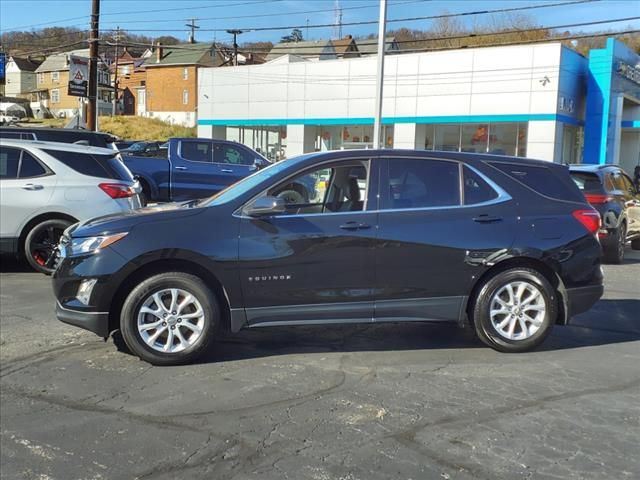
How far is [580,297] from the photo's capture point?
5.56 metres

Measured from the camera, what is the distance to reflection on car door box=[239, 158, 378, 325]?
509cm

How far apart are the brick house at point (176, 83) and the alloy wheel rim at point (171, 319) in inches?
2460

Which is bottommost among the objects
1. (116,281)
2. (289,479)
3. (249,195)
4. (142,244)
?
(289,479)

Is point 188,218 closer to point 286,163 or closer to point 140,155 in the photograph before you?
point 286,163

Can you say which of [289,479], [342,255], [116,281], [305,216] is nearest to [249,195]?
[305,216]

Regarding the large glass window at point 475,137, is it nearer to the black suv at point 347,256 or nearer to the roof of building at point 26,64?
the black suv at point 347,256

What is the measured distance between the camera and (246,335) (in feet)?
19.7

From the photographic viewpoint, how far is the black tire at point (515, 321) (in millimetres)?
5391

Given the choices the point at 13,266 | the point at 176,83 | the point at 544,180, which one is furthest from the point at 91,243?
the point at 176,83

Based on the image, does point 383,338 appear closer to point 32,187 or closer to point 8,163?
point 32,187

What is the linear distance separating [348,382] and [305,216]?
140cm

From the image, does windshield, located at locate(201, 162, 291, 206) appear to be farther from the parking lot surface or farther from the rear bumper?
the rear bumper

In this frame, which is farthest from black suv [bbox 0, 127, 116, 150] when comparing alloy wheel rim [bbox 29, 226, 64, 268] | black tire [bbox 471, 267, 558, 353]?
black tire [bbox 471, 267, 558, 353]

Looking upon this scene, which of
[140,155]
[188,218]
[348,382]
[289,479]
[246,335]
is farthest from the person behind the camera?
[140,155]
